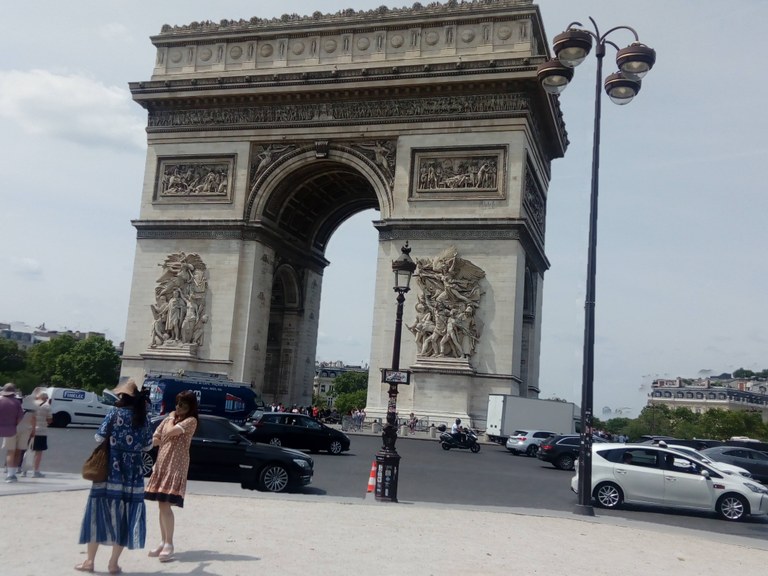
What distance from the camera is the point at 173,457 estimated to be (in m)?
8.52

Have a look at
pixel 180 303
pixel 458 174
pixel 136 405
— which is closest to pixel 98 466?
pixel 136 405

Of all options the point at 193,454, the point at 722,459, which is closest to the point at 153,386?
the point at 193,454

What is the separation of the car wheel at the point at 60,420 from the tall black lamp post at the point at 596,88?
69.5ft

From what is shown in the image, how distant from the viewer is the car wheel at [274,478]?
1449cm

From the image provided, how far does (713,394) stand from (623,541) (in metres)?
158

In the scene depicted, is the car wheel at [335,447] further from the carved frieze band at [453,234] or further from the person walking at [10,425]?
the carved frieze band at [453,234]

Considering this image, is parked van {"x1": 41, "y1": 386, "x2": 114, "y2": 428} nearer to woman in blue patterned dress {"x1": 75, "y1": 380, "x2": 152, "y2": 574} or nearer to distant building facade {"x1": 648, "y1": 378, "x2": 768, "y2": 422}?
woman in blue patterned dress {"x1": 75, "y1": 380, "x2": 152, "y2": 574}

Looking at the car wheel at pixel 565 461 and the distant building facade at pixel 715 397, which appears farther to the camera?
the distant building facade at pixel 715 397

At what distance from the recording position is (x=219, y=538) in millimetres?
8969

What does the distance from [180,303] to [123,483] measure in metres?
29.6

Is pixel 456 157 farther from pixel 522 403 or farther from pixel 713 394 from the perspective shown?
pixel 713 394

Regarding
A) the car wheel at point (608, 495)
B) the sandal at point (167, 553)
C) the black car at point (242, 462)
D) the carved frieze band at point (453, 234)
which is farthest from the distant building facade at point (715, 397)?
the sandal at point (167, 553)

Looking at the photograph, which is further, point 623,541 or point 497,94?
point 497,94

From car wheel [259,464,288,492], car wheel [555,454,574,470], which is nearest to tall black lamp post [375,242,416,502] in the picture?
car wheel [259,464,288,492]
